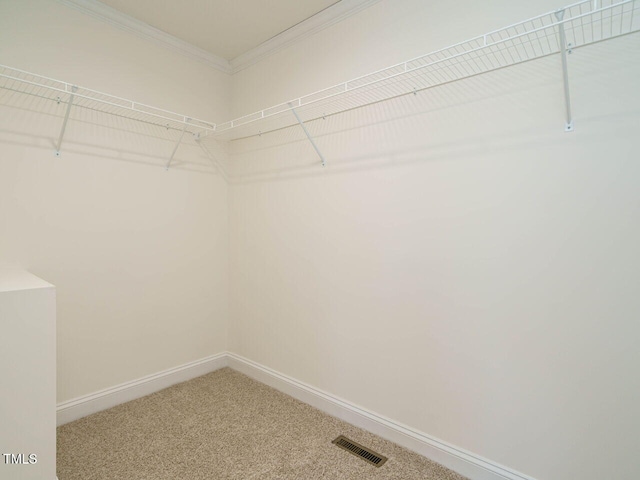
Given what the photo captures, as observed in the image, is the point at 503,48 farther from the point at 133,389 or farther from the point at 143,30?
the point at 133,389

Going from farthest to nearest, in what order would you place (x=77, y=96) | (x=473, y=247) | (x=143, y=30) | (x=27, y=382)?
1. (x=143, y=30)
2. (x=77, y=96)
3. (x=473, y=247)
4. (x=27, y=382)

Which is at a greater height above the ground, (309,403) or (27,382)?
(27,382)

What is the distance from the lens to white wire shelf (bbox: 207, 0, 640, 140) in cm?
125

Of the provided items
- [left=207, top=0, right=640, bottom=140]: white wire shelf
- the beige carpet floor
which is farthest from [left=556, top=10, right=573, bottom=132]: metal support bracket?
the beige carpet floor

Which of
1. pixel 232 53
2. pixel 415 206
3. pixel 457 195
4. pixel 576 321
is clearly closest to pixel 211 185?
pixel 232 53

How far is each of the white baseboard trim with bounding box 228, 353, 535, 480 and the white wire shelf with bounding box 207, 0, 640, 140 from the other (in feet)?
5.81

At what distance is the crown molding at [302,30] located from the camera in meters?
2.06

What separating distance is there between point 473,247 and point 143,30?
2542mm

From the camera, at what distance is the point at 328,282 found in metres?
2.22

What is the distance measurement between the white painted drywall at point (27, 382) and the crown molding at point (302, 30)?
6.93 feet

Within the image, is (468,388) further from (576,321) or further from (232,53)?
(232,53)

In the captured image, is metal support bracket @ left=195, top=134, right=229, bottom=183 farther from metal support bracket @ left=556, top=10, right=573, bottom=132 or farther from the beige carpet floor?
metal support bracket @ left=556, top=10, right=573, bottom=132

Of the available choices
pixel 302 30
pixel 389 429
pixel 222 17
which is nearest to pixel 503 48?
pixel 302 30

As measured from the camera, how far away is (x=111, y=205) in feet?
7.36
